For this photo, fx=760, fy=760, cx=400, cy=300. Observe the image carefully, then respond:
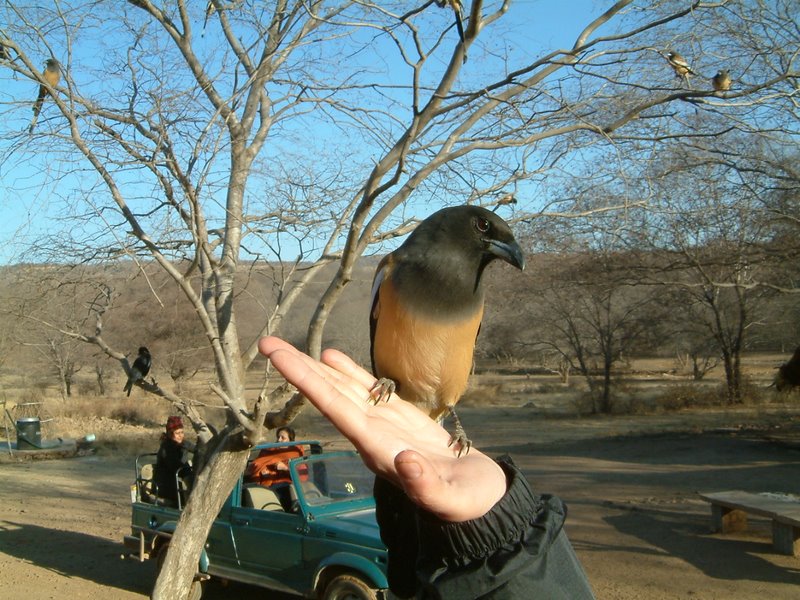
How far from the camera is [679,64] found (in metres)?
5.19

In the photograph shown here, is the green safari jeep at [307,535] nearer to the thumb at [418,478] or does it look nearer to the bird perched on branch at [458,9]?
the bird perched on branch at [458,9]

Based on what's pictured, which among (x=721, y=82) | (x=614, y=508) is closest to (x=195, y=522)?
(x=721, y=82)

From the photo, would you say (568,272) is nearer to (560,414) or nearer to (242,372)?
(242,372)

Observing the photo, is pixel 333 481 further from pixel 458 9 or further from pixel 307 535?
pixel 458 9

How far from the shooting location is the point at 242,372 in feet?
19.6

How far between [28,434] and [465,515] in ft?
75.6

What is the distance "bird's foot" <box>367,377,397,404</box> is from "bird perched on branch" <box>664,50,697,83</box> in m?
3.46

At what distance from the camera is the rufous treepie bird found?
10.4 feet

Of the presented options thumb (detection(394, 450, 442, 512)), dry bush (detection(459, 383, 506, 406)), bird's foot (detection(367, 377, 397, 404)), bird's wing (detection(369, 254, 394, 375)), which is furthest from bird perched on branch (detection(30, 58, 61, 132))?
dry bush (detection(459, 383, 506, 406))

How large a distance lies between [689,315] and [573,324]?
366cm

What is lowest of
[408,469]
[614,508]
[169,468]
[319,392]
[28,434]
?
[614,508]

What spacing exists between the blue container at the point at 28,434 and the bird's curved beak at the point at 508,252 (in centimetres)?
2161

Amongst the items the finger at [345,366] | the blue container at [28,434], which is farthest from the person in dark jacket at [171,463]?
the blue container at [28,434]

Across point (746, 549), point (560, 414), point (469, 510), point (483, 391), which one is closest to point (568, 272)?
point (746, 549)
